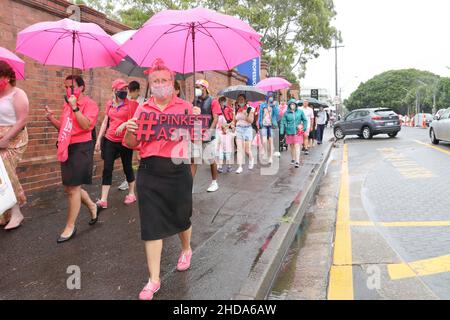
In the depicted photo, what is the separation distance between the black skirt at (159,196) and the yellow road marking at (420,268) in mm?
2145

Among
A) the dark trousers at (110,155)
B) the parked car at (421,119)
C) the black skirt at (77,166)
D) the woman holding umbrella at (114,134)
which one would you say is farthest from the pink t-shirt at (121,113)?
the parked car at (421,119)

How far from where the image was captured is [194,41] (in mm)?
3818

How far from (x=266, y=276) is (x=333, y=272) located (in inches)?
30.9

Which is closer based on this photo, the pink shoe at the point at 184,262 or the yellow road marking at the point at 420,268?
the pink shoe at the point at 184,262

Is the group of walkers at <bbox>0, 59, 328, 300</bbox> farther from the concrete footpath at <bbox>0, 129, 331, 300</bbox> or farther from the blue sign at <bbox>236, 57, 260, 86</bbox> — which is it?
the blue sign at <bbox>236, 57, 260, 86</bbox>

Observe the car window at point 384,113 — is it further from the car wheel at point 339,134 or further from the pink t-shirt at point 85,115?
the pink t-shirt at point 85,115

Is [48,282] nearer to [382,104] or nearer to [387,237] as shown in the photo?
[387,237]

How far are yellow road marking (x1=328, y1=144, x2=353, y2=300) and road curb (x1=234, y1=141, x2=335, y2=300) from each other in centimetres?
53

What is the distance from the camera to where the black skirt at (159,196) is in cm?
295

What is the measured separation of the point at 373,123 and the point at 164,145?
18.0 meters

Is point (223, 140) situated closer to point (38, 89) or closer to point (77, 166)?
point (38, 89)

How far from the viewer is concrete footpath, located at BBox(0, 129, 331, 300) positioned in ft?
10.2

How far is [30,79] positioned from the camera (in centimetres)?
622
